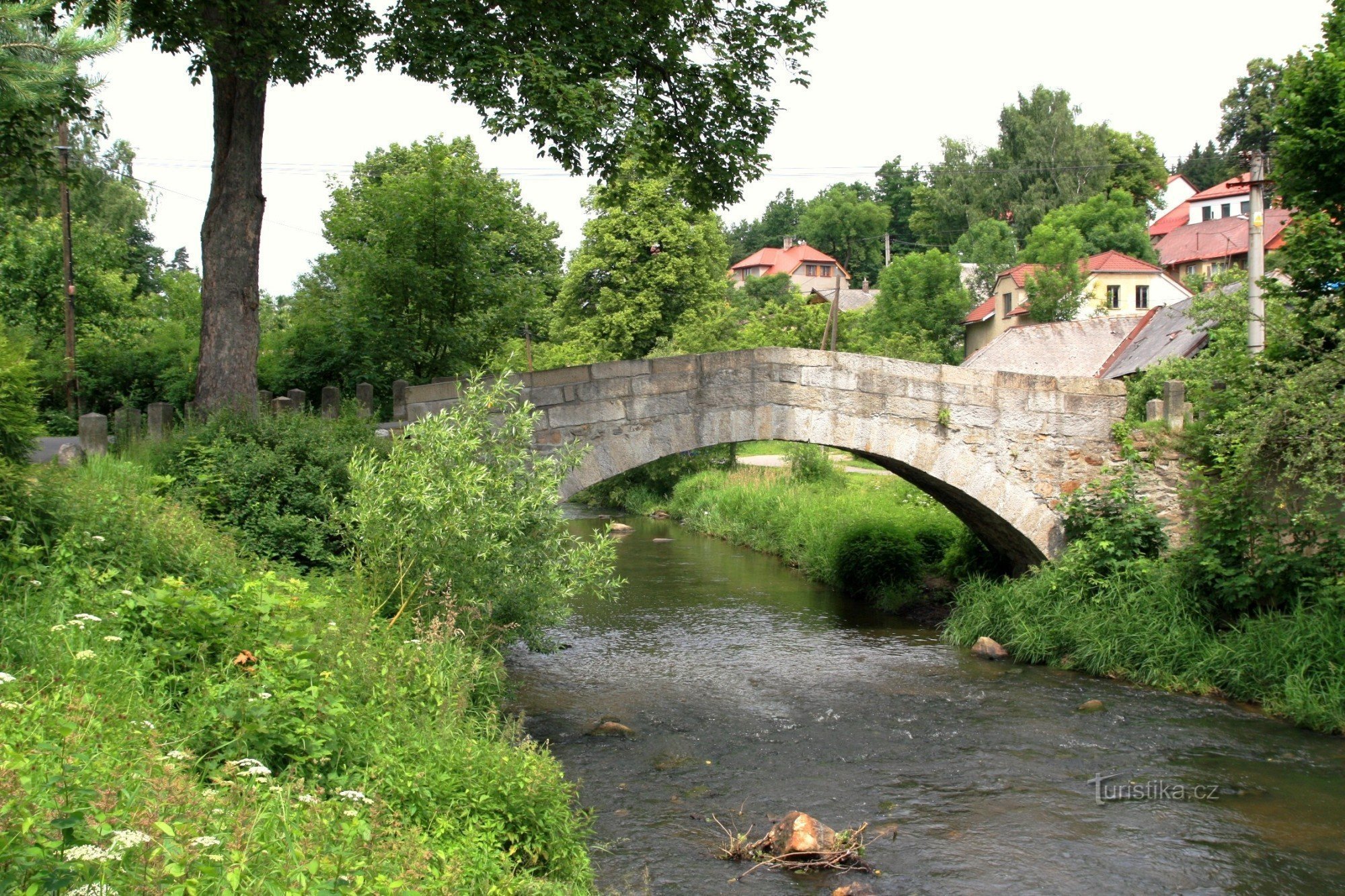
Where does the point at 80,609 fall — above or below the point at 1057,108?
below

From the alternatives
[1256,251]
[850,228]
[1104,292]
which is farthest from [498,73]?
[850,228]

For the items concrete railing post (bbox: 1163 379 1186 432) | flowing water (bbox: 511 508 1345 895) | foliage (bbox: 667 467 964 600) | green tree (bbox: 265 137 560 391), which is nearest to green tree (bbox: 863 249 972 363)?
foliage (bbox: 667 467 964 600)

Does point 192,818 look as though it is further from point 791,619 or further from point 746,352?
point 791,619

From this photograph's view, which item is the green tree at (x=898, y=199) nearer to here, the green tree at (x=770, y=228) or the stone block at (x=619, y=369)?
the green tree at (x=770, y=228)

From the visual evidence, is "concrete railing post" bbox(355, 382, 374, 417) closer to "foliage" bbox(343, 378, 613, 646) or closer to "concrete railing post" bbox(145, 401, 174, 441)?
"concrete railing post" bbox(145, 401, 174, 441)

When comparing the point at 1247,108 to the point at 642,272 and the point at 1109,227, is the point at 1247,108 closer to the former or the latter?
the point at 1109,227

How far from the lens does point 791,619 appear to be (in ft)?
40.2

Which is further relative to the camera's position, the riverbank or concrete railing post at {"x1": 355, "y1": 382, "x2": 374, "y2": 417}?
concrete railing post at {"x1": 355, "y1": 382, "x2": 374, "y2": 417}

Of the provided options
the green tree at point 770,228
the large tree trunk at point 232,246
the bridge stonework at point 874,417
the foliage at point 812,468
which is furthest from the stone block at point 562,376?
the green tree at point 770,228

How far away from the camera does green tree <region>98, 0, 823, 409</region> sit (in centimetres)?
856

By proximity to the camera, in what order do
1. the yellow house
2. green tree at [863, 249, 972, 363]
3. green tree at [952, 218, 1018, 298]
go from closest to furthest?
green tree at [863, 249, 972, 363] → the yellow house → green tree at [952, 218, 1018, 298]

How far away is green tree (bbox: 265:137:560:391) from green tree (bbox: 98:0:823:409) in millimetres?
3227

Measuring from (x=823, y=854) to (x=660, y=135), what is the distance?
21.3ft

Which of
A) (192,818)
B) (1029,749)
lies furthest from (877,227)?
(192,818)
